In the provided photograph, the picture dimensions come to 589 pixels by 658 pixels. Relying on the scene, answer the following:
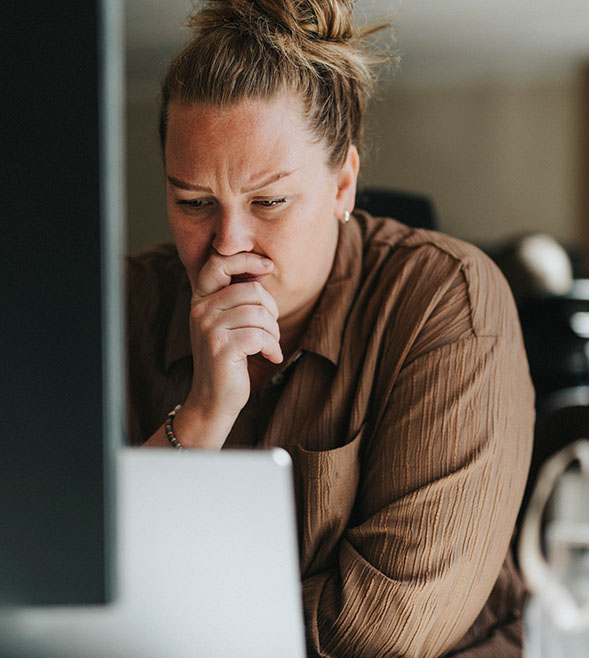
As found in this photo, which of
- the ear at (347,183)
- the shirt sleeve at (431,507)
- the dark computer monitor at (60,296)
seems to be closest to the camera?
the dark computer monitor at (60,296)

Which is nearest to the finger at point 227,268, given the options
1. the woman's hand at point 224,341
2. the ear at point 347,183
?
the woman's hand at point 224,341

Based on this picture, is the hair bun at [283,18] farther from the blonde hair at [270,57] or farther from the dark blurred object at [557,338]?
the dark blurred object at [557,338]

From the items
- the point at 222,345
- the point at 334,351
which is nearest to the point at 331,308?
the point at 334,351

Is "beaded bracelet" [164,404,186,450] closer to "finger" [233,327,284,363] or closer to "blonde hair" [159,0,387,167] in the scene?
"finger" [233,327,284,363]

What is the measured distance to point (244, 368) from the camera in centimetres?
64

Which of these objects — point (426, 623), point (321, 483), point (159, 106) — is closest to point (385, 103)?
point (159, 106)

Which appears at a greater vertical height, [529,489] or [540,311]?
[540,311]

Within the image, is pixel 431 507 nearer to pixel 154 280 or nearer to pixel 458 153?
pixel 154 280

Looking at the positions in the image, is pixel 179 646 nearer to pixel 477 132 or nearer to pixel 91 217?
pixel 91 217

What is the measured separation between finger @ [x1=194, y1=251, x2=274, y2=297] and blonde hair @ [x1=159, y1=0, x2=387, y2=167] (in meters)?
0.13

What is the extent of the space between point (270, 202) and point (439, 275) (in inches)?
7.3

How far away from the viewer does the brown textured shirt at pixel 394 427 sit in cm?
62

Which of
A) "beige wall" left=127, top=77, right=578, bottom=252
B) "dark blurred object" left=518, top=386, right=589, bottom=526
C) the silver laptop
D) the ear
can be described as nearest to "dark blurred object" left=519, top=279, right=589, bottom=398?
"dark blurred object" left=518, top=386, right=589, bottom=526

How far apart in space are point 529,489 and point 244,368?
362 mm
